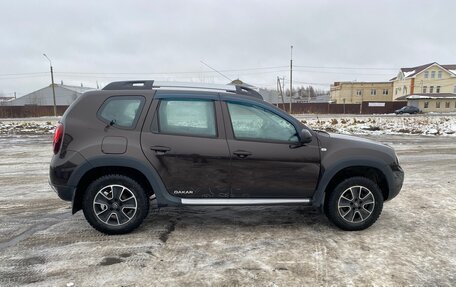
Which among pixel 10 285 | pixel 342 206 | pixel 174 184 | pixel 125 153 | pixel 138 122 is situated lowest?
pixel 10 285

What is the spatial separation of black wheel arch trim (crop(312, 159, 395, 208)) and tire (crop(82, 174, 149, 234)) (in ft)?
7.11

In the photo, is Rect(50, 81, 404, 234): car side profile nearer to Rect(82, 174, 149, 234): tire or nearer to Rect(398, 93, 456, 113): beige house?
Rect(82, 174, 149, 234): tire

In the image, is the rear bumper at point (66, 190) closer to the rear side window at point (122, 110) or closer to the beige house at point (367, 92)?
the rear side window at point (122, 110)

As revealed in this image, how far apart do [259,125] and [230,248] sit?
153 cm

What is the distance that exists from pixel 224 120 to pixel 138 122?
1.06m

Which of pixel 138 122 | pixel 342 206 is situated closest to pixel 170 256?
pixel 138 122

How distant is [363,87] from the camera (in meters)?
87.7

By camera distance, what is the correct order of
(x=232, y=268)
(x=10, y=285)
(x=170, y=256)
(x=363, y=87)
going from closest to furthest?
(x=10, y=285) < (x=232, y=268) < (x=170, y=256) < (x=363, y=87)

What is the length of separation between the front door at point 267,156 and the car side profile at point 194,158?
12 millimetres

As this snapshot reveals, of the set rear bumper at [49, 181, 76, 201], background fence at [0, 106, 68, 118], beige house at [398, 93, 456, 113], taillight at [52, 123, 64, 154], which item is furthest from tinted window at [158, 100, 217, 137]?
beige house at [398, 93, 456, 113]

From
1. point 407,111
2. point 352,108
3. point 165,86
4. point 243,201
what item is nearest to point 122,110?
point 165,86

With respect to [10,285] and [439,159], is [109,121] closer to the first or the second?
[10,285]

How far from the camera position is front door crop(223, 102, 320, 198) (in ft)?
14.2

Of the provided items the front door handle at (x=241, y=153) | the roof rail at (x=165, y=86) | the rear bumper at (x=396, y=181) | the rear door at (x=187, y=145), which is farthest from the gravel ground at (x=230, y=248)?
the roof rail at (x=165, y=86)
